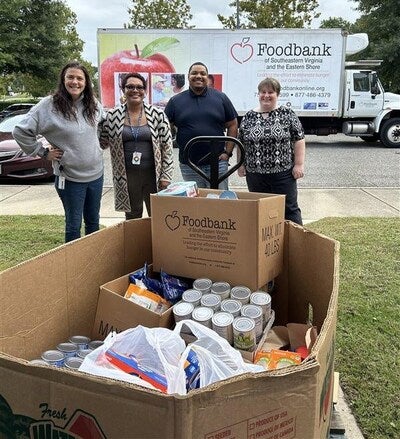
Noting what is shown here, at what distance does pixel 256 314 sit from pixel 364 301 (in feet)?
5.56

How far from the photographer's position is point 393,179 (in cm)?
847

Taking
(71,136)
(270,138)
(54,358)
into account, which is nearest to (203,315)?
(54,358)

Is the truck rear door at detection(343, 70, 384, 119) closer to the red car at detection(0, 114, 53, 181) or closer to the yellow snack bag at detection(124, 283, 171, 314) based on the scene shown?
the red car at detection(0, 114, 53, 181)

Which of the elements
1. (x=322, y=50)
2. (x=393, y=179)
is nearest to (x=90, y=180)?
(x=393, y=179)

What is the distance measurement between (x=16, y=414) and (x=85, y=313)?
0.98 meters

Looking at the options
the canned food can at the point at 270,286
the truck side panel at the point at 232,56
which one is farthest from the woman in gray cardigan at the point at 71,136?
the truck side panel at the point at 232,56

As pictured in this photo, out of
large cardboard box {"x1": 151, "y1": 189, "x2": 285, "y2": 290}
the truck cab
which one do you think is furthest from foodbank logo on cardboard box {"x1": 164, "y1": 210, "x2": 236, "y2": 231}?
the truck cab

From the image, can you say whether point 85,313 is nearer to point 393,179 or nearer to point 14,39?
point 393,179

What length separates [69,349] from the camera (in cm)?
187

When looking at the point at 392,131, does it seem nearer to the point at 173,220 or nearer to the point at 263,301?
the point at 173,220

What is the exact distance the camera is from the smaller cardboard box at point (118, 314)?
1.94 m

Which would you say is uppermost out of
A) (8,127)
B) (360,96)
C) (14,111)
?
(360,96)

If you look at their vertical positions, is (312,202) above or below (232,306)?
below

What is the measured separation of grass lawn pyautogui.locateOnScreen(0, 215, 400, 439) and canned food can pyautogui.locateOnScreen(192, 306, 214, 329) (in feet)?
3.11
